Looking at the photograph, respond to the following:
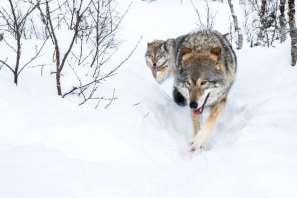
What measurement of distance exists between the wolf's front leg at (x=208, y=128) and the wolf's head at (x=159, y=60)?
5.80 ft

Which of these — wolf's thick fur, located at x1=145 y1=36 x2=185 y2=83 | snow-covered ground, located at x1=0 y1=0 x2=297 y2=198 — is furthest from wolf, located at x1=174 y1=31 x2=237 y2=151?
wolf's thick fur, located at x1=145 y1=36 x2=185 y2=83

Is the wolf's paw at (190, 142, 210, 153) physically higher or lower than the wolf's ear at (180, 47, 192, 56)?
lower

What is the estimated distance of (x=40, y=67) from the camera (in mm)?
5965

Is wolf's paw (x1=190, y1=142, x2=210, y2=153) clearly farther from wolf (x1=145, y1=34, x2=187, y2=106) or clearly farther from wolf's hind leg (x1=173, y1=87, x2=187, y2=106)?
wolf (x1=145, y1=34, x2=187, y2=106)

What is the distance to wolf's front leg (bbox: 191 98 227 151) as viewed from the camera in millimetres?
5375

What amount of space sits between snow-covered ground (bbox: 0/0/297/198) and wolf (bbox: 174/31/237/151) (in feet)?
0.64

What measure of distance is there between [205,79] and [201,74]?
7 centimetres

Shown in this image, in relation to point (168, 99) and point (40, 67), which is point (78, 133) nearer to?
point (40, 67)

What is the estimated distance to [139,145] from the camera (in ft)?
15.5

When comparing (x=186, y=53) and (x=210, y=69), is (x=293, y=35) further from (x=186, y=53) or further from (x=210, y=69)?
(x=210, y=69)

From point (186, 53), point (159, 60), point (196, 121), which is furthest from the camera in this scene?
point (159, 60)

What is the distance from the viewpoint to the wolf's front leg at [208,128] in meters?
5.38

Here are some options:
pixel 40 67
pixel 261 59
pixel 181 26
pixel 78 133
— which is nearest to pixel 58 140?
pixel 78 133

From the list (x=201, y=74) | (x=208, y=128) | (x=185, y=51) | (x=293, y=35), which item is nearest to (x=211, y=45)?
(x=185, y=51)
